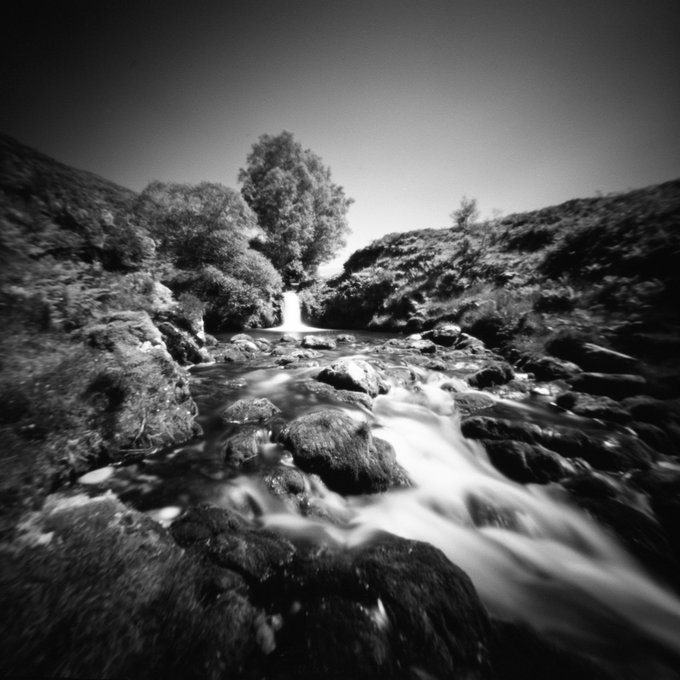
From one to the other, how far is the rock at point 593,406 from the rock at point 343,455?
13.3 ft

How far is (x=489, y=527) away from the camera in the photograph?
9.08ft

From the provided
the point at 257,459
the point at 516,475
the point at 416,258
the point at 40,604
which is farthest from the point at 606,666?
the point at 416,258

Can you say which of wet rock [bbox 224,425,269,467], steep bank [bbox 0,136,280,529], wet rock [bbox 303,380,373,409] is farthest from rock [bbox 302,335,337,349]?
wet rock [bbox 224,425,269,467]

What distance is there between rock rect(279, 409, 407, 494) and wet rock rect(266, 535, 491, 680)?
884 millimetres

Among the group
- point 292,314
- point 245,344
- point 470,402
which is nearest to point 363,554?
point 470,402

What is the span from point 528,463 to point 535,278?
11.3 meters

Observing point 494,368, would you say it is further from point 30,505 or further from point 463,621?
point 30,505

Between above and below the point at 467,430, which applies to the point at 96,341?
above

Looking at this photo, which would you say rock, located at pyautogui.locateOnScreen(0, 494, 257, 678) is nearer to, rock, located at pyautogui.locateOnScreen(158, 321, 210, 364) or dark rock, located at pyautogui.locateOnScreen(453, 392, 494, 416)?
dark rock, located at pyautogui.locateOnScreen(453, 392, 494, 416)

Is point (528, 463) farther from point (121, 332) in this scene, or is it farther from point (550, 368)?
point (121, 332)

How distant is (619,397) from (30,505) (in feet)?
27.9

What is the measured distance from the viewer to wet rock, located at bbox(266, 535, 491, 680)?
145 centimetres

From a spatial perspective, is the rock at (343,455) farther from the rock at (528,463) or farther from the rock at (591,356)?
the rock at (591,356)

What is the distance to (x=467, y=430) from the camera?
4105 mm
